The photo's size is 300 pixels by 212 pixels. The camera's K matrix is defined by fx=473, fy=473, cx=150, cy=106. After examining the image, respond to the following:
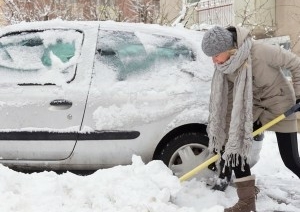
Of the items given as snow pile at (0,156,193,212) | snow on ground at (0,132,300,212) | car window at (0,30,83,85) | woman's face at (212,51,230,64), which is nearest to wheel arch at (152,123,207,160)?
snow on ground at (0,132,300,212)

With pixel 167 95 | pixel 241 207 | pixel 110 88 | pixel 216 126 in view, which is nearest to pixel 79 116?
pixel 110 88

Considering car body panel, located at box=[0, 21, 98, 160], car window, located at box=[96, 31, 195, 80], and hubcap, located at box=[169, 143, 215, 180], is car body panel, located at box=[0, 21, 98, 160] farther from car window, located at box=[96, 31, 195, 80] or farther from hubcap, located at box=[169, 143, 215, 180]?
hubcap, located at box=[169, 143, 215, 180]

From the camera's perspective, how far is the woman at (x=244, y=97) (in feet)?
12.0

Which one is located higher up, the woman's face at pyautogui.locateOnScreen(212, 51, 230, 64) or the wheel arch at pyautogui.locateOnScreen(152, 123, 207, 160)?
the woman's face at pyautogui.locateOnScreen(212, 51, 230, 64)

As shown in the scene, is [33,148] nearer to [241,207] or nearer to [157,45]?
[157,45]

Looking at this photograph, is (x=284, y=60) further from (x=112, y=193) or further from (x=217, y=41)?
(x=112, y=193)

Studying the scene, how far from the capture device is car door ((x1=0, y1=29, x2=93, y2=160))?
4.31 m

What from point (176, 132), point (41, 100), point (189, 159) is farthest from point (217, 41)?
point (41, 100)

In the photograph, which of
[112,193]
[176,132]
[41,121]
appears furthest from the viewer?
[176,132]

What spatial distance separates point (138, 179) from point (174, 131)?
33.7 inches

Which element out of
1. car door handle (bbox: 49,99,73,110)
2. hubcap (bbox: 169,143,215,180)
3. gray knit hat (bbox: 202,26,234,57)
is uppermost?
gray knit hat (bbox: 202,26,234,57)

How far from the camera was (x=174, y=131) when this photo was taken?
4.41 m

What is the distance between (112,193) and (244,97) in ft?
4.15

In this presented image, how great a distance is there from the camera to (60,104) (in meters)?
4.34
